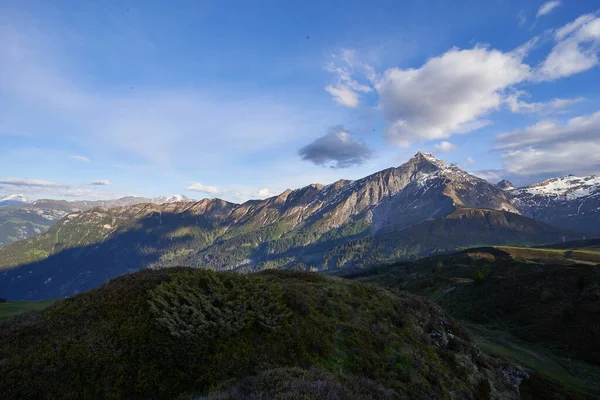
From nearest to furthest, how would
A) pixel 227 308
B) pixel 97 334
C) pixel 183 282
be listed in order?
pixel 97 334, pixel 227 308, pixel 183 282

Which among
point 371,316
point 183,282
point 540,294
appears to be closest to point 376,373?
point 371,316

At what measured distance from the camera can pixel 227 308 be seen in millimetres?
13812

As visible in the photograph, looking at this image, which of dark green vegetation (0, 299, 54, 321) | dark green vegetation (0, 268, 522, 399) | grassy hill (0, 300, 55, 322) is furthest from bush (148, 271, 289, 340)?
grassy hill (0, 300, 55, 322)

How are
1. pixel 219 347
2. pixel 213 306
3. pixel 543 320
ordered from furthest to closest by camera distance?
1. pixel 543 320
2. pixel 213 306
3. pixel 219 347

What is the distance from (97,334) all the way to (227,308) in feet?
17.1

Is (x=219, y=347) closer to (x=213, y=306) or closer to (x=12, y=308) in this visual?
(x=213, y=306)

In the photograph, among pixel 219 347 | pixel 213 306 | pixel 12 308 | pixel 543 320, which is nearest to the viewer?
pixel 219 347

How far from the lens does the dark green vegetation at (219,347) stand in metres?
10.6

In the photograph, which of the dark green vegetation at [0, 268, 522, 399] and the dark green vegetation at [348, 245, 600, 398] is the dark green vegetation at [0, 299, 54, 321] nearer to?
the dark green vegetation at [0, 268, 522, 399]

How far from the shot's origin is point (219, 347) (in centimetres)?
1225

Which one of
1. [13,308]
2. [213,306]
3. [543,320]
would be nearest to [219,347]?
[213,306]

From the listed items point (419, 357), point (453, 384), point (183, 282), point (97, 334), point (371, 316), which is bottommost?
Answer: point (453, 384)

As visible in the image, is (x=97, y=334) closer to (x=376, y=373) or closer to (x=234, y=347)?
(x=234, y=347)

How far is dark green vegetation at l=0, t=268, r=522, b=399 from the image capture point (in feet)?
34.9
